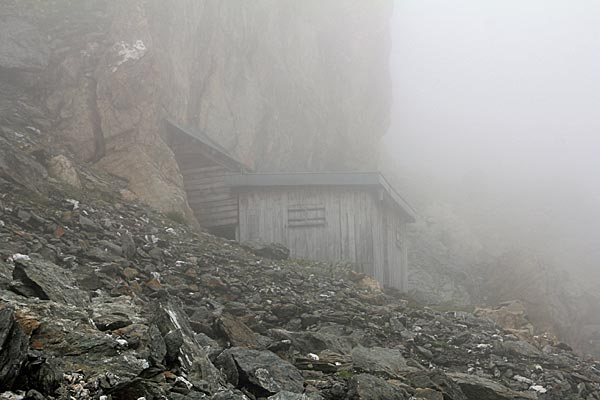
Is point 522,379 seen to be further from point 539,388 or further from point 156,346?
point 156,346

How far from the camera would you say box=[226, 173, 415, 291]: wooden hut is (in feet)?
88.1

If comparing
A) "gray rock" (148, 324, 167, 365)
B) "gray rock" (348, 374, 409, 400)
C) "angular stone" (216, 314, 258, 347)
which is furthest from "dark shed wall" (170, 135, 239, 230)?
"gray rock" (148, 324, 167, 365)

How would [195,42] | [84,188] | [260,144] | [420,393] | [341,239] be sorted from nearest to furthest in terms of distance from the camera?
[420,393] → [84,188] → [341,239] → [195,42] → [260,144]

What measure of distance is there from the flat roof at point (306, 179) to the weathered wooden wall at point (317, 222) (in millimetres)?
531

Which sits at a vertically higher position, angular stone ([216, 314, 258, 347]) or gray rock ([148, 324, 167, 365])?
A: gray rock ([148, 324, 167, 365])

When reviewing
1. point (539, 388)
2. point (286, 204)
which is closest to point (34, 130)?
point (286, 204)

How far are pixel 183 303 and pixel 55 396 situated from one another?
7.28 m

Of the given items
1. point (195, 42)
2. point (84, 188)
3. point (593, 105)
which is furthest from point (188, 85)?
point (593, 105)

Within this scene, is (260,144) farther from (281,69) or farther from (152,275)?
(152,275)

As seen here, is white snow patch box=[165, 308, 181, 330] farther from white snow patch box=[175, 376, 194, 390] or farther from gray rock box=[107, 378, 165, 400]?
gray rock box=[107, 378, 165, 400]

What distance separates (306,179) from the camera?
26.9 m

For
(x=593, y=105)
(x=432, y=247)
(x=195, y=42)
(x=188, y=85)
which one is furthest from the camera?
(x=593, y=105)

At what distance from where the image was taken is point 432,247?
48.1 m

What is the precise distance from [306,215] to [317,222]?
550mm
